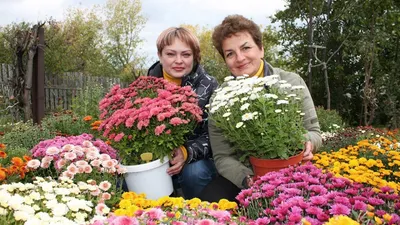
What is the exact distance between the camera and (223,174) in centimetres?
292

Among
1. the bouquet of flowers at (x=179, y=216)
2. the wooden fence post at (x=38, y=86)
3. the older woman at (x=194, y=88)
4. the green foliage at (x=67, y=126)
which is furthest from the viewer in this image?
the wooden fence post at (x=38, y=86)

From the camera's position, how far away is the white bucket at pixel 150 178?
9.30ft

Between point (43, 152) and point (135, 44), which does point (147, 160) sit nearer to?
point (43, 152)

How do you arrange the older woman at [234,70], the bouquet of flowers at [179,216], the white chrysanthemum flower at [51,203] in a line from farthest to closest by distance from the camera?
the older woman at [234,70] → the white chrysanthemum flower at [51,203] → the bouquet of flowers at [179,216]

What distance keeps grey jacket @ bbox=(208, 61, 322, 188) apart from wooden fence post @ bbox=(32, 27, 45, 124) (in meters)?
6.87

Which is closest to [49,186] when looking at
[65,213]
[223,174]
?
[65,213]

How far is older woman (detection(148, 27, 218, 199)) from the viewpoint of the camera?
10.1ft

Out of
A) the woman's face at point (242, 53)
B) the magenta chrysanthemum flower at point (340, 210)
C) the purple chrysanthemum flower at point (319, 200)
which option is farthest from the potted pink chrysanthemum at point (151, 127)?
the magenta chrysanthemum flower at point (340, 210)

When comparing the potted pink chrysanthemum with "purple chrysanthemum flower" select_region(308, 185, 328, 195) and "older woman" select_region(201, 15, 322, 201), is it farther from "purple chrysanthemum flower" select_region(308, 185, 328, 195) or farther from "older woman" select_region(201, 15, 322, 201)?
"purple chrysanthemum flower" select_region(308, 185, 328, 195)

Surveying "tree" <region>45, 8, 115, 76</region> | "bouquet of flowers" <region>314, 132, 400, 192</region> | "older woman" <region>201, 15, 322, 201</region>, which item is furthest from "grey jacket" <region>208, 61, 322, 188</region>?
"tree" <region>45, 8, 115, 76</region>

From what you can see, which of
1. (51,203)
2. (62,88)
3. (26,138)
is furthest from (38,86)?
(51,203)

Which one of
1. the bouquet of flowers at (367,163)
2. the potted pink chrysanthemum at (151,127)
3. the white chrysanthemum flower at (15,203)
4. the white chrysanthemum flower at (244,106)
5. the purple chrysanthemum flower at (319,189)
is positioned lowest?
the bouquet of flowers at (367,163)

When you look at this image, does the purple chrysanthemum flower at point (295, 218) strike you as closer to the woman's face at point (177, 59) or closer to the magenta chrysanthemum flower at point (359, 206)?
the magenta chrysanthemum flower at point (359, 206)

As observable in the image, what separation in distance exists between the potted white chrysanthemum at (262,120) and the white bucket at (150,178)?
54 centimetres
